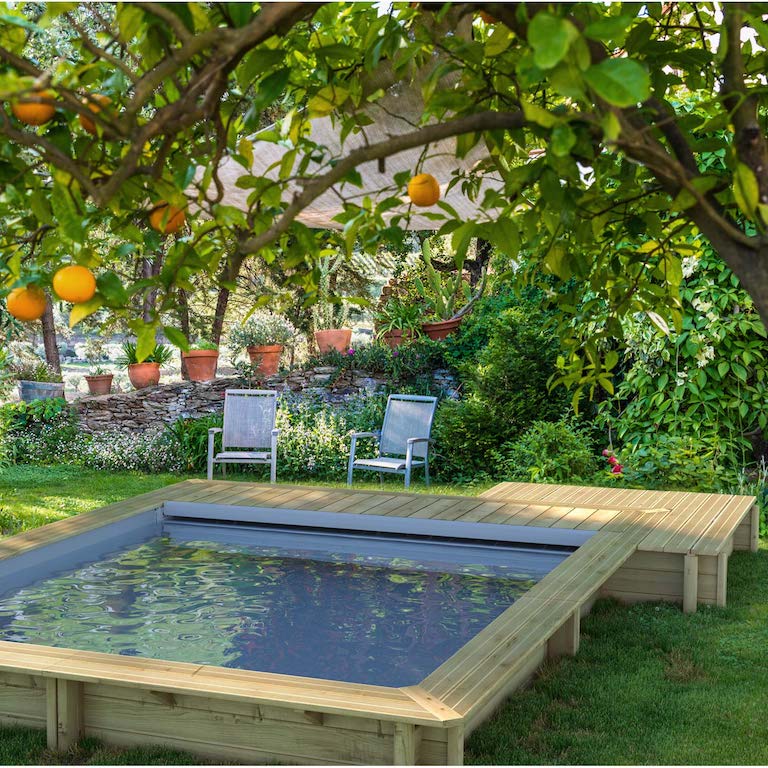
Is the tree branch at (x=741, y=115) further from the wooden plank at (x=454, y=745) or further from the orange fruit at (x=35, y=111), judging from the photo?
the wooden plank at (x=454, y=745)

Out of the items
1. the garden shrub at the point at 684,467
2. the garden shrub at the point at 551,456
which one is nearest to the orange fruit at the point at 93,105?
the garden shrub at the point at 684,467

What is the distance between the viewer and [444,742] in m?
2.53

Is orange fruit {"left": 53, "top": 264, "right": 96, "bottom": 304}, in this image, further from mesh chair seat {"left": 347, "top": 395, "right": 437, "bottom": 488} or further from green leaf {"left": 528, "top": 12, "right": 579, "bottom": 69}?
mesh chair seat {"left": 347, "top": 395, "right": 437, "bottom": 488}

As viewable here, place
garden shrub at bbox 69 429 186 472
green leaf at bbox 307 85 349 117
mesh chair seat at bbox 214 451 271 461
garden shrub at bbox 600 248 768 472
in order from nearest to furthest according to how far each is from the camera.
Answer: green leaf at bbox 307 85 349 117
garden shrub at bbox 600 248 768 472
mesh chair seat at bbox 214 451 271 461
garden shrub at bbox 69 429 186 472

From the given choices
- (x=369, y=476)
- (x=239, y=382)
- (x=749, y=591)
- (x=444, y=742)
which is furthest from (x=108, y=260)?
(x=239, y=382)

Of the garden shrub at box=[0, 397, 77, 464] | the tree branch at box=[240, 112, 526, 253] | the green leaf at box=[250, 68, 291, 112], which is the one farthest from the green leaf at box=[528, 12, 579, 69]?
the garden shrub at box=[0, 397, 77, 464]

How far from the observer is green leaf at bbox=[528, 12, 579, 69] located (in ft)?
2.63

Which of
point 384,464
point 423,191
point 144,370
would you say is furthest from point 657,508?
point 144,370

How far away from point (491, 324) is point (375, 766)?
6289 millimetres

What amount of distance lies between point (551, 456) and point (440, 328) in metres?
2.47

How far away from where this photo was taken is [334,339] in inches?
399

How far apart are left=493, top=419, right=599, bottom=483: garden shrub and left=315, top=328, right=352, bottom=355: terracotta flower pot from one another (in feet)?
9.60

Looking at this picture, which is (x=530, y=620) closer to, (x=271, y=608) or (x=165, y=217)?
(x=271, y=608)

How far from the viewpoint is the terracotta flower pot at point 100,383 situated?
35.1 feet
